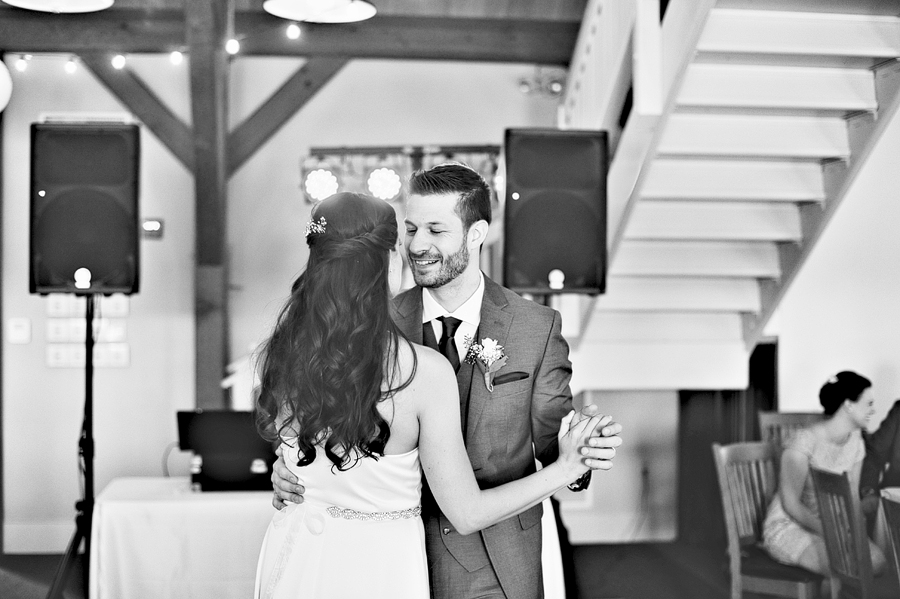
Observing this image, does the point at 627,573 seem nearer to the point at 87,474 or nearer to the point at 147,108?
the point at 87,474

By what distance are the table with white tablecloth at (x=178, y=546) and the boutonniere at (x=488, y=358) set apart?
70.1 inches

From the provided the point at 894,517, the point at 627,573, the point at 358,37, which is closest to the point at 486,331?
the point at 894,517

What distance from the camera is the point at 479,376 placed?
2053 millimetres

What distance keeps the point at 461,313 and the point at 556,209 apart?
190cm

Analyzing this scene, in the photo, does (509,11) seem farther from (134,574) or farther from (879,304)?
(134,574)

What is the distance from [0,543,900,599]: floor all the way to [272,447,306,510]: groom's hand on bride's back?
9.32 feet

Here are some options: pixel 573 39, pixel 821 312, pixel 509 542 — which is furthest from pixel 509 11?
pixel 509 542

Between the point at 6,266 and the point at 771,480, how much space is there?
4.64 metres

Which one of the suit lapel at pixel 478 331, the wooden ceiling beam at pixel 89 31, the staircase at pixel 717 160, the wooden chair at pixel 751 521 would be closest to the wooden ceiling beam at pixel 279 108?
the wooden ceiling beam at pixel 89 31

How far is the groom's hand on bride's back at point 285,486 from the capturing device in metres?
1.91

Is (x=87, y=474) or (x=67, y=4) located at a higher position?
(x=67, y=4)

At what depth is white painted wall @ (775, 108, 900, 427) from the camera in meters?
5.64

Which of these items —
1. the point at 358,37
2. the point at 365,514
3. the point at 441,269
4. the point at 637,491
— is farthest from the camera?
the point at 637,491

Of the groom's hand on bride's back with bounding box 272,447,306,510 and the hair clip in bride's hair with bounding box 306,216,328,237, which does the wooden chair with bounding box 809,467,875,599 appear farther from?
the hair clip in bride's hair with bounding box 306,216,328,237
